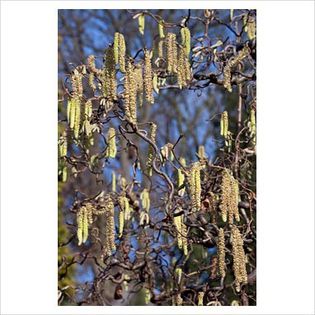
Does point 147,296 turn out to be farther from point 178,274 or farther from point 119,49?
point 119,49

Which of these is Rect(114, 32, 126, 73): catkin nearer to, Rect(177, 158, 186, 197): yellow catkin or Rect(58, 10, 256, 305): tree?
Rect(58, 10, 256, 305): tree

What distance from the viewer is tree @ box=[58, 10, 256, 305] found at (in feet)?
10.1

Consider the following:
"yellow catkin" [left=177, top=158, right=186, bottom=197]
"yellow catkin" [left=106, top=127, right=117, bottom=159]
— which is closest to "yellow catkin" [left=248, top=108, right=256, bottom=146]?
"yellow catkin" [left=177, top=158, right=186, bottom=197]

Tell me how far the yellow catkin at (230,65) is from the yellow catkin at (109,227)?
55 centimetres

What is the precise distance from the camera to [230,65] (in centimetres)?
311

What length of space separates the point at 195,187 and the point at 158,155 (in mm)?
166

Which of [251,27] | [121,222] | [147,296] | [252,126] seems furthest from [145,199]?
[251,27]

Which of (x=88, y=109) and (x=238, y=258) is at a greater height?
(x=88, y=109)

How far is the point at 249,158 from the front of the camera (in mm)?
3094

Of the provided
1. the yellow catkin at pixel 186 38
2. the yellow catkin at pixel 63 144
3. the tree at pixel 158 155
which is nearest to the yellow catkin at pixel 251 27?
the tree at pixel 158 155

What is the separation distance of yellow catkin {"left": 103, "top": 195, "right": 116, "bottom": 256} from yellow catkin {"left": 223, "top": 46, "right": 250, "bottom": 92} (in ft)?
1.81
